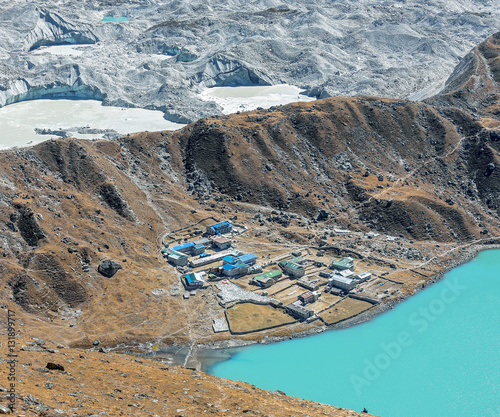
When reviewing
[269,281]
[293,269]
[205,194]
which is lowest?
[205,194]

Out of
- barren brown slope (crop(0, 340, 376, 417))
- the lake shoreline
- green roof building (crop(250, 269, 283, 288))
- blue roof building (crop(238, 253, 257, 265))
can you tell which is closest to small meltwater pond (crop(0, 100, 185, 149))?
blue roof building (crop(238, 253, 257, 265))

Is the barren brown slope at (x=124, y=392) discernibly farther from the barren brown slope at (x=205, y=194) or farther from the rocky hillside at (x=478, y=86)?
the rocky hillside at (x=478, y=86)

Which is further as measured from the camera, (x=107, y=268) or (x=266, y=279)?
(x=266, y=279)

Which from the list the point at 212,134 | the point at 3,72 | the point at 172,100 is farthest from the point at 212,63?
the point at 212,134

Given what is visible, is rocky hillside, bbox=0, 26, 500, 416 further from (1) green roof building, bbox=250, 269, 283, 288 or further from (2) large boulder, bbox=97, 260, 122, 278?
(1) green roof building, bbox=250, 269, 283, 288

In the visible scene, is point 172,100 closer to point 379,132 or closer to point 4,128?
point 4,128

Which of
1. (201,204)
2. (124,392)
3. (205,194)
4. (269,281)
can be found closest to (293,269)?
(269,281)

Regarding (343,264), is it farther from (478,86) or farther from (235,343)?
(478,86)
